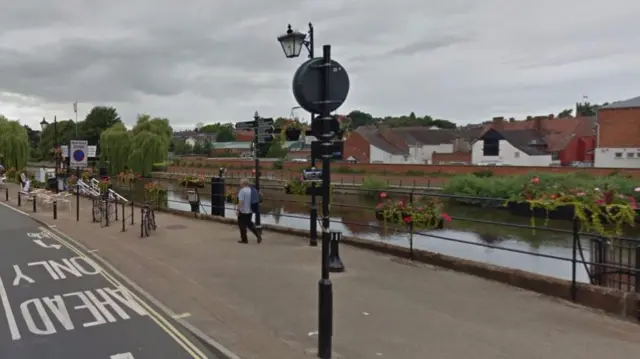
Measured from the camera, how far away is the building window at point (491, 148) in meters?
69.1

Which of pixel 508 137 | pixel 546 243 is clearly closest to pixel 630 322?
pixel 546 243

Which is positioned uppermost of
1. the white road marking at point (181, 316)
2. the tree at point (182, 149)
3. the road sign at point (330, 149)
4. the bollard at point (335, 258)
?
the tree at point (182, 149)

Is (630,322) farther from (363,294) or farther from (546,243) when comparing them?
(546,243)

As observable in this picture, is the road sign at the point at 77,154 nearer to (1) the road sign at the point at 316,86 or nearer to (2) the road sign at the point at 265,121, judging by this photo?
(2) the road sign at the point at 265,121

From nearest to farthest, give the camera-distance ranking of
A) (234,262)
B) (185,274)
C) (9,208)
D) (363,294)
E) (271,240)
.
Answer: (363,294) < (185,274) < (234,262) < (271,240) < (9,208)

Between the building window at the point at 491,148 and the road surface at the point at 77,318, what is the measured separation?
215 feet

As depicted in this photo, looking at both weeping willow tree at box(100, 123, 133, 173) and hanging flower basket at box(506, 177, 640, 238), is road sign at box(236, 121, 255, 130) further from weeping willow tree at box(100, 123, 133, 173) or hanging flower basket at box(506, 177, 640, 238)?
weeping willow tree at box(100, 123, 133, 173)

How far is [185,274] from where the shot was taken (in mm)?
8625

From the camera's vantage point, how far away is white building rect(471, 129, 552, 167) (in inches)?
2660

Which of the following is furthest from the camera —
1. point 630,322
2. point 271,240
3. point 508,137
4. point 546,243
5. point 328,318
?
point 508,137

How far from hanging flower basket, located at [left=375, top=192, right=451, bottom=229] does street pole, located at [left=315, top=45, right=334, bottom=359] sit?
154 inches

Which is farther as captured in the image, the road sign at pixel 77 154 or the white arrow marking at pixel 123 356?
the road sign at pixel 77 154

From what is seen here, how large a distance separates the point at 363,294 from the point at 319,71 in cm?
345

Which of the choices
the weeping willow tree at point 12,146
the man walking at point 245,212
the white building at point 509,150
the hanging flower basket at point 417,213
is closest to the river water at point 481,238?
the hanging flower basket at point 417,213
